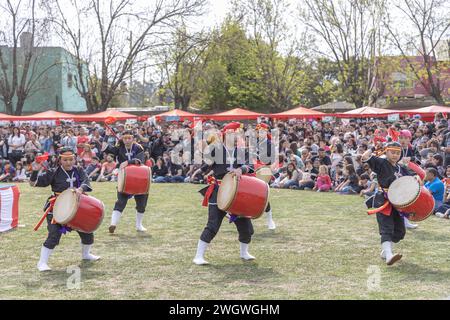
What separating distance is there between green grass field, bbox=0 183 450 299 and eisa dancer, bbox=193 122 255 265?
24cm

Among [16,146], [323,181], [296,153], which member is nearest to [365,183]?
[323,181]

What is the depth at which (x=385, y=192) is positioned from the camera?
22.7 feet

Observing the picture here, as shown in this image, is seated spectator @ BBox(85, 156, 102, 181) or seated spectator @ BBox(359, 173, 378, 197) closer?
seated spectator @ BBox(359, 173, 378, 197)

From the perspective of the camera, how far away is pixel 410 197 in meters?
6.62

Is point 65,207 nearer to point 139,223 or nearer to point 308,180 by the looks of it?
point 139,223

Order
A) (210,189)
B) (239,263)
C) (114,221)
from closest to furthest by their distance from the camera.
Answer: (239,263)
(210,189)
(114,221)

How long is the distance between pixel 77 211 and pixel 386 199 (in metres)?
3.49

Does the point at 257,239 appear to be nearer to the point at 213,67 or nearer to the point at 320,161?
the point at 320,161

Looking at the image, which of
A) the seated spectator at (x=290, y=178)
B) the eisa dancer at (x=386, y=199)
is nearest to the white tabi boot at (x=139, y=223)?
the eisa dancer at (x=386, y=199)

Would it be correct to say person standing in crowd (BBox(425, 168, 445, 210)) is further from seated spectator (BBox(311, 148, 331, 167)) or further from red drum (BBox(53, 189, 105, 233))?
red drum (BBox(53, 189, 105, 233))

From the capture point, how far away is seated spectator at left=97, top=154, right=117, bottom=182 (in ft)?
60.1

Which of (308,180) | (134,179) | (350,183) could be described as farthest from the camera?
(308,180)

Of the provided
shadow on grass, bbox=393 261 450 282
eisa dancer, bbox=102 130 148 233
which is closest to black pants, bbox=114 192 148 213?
eisa dancer, bbox=102 130 148 233
